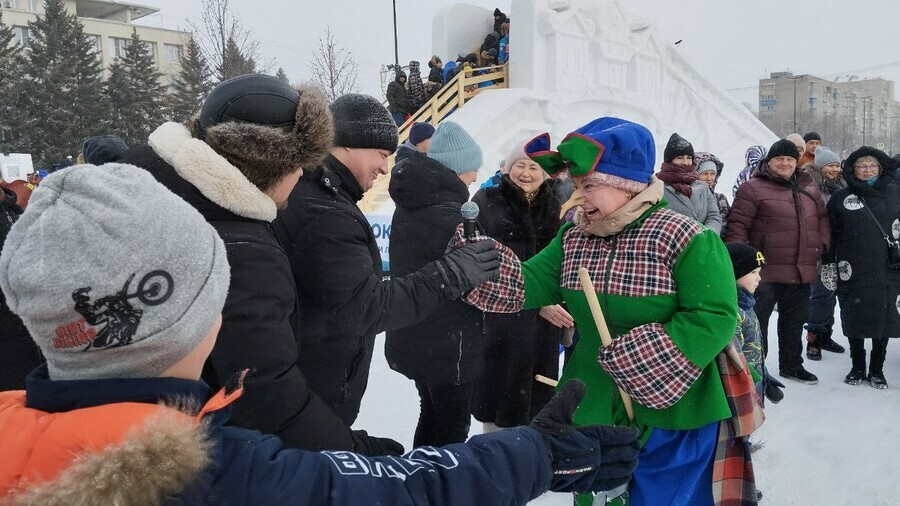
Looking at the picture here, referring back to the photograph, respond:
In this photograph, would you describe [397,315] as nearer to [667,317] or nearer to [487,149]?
[667,317]

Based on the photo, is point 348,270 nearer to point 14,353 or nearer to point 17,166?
point 14,353

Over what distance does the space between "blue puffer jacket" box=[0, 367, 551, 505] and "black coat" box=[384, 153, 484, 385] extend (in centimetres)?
177

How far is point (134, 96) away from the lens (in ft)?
107

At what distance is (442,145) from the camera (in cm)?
307

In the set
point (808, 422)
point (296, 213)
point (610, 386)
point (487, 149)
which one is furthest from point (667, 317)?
point (487, 149)

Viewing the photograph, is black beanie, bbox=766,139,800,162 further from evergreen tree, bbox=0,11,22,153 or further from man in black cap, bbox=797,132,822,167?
evergreen tree, bbox=0,11,22,153

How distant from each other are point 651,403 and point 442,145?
1694 millimetres

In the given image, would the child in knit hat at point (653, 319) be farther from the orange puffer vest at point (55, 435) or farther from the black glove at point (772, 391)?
the orange puffer vest at point (55, 435)

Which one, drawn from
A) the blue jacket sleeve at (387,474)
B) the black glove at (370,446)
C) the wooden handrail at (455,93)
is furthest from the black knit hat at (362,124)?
the wooden handrail at (455,93)

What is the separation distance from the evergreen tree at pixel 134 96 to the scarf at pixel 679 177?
32.9 m

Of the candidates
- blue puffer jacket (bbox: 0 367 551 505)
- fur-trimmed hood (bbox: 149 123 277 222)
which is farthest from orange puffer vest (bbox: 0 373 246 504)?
fur-trimmed hood (bbox: 149 123 277 222)

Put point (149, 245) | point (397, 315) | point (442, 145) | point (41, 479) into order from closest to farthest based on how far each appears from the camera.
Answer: point (41, 479), point (149, 245), point (397, 315), point (442, 145)

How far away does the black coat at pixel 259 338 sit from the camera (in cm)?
128

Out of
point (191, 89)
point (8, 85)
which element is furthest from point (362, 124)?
point (191, 89)
